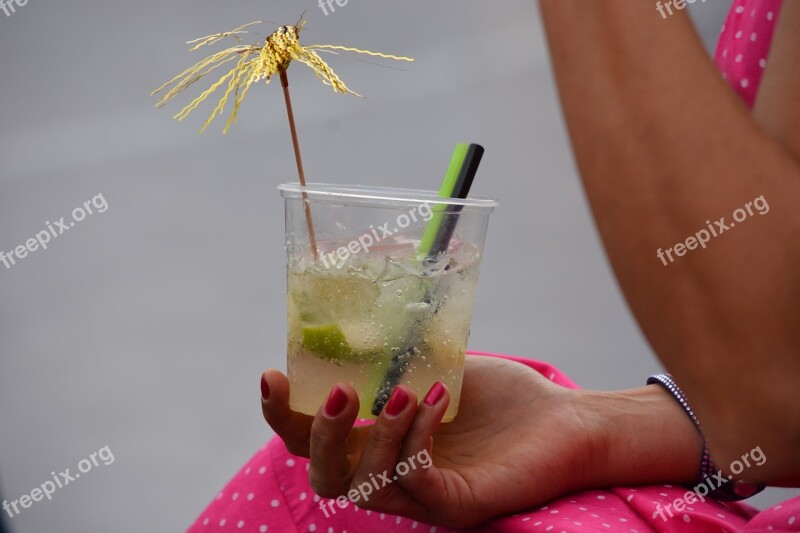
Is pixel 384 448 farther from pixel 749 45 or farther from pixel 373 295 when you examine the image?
pixel 749 45

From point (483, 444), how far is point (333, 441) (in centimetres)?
15

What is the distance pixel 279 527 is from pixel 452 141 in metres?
1.49

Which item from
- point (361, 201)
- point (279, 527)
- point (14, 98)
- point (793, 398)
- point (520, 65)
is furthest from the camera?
point (520, 65)

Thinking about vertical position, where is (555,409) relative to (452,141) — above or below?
below

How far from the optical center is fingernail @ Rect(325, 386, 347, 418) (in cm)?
56

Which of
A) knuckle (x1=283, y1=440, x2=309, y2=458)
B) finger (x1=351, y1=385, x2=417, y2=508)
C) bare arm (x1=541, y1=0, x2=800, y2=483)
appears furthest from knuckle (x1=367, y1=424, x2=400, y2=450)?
bare arm (x1=541, y1=0, x2=800, y2=483)

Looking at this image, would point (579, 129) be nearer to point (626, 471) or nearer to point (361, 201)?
point (361, 201)

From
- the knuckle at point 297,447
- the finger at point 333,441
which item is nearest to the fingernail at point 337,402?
the finger at point 333,441

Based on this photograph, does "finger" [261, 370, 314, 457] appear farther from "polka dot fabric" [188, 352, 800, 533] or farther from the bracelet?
the bracelet

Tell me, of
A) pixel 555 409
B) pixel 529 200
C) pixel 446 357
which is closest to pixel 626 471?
pixel 555 409

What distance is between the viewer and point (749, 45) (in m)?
0.77

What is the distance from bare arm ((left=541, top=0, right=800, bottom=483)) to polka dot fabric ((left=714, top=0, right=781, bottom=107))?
394mm

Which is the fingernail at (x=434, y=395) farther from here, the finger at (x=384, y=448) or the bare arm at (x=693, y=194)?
the bare arm at (x=693, y=194)

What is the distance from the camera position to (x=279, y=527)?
2.35ft
